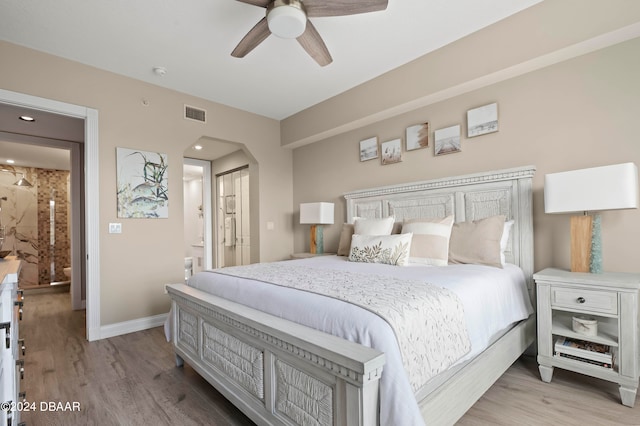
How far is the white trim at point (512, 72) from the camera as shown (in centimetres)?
221

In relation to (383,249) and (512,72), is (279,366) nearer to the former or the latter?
(383,249)

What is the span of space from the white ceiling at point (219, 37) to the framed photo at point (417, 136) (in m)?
0.69

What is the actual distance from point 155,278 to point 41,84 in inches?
88.0

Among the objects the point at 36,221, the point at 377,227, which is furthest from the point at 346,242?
the point at 36,221

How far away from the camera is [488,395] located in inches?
79.5

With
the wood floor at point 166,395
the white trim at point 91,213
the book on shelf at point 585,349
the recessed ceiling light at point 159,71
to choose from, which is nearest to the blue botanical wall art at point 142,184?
the white trim at point 91,213

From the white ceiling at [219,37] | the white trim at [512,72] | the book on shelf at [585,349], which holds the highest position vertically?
the white ceiling at [219,37]

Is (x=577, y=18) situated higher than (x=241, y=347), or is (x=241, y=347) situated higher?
(x=577, y=18)

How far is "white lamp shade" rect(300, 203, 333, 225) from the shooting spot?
4.19 m

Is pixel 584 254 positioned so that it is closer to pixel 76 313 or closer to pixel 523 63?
pixel 523 63

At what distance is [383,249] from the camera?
267cm

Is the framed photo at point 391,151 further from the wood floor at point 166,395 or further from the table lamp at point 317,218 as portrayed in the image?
the wood floor at point 166,395

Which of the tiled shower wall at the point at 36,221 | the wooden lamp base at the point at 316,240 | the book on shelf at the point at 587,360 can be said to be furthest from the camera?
the tiled shower wall at the point at 36,221

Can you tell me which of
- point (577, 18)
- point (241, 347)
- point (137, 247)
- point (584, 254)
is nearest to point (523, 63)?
point (577, 18)
